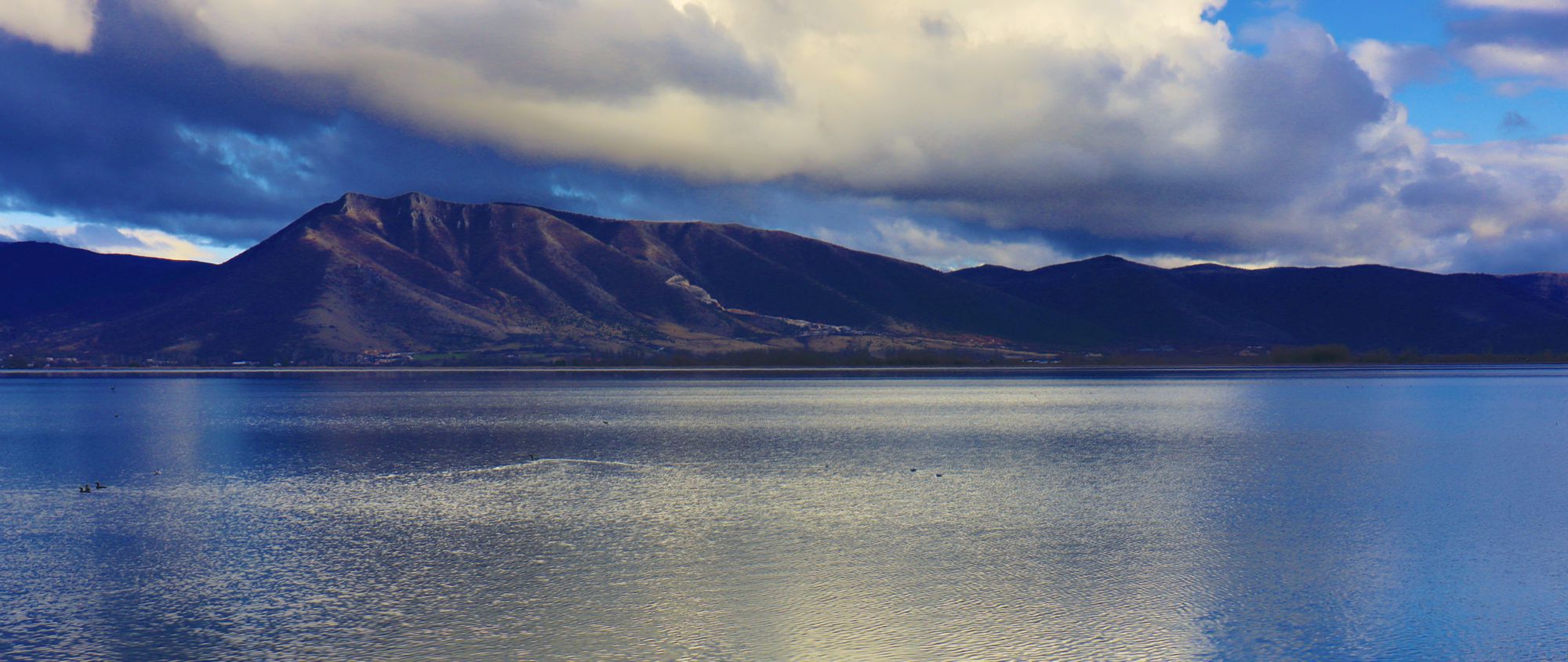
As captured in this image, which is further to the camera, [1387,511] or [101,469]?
[101,469]

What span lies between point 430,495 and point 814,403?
200 feet

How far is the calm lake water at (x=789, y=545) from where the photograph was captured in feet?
57.5

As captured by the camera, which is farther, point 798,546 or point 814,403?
point 814,403

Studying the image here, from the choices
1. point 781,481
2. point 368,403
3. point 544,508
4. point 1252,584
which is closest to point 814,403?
point 368,403

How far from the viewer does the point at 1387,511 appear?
29938mm

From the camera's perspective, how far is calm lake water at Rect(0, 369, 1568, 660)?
1752cm

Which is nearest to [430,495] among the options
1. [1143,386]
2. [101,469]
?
[101,469]

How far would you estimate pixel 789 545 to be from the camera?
24.8m

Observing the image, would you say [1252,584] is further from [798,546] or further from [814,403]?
[814,403]

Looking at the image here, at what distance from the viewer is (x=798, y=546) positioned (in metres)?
24.6

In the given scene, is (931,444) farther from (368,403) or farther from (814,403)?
(368,403)

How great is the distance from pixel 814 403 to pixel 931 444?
1664 inches

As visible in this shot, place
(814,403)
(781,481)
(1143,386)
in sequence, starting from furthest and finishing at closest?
(1143,386), (814,403), (781,481)

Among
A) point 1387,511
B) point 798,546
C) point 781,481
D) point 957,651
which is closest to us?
point 957,651
